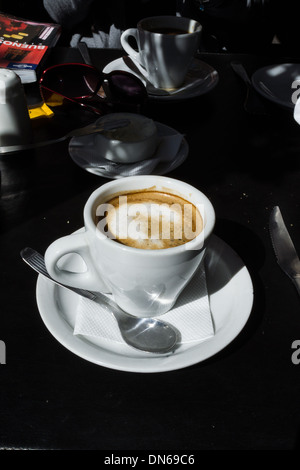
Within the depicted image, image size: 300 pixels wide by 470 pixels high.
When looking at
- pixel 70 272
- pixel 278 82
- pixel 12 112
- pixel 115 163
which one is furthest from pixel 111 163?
pixel 278 82

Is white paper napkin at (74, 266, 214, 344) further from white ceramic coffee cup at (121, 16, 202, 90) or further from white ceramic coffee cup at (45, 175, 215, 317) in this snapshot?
white ceramic coffee cup at (121, 16, 202, 90)

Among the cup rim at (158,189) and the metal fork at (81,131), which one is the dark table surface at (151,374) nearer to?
the metal fork at (81,131)

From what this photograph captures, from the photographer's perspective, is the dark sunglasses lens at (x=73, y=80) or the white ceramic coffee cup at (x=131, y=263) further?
the dark sunglasses lens at (x=73, y=80)

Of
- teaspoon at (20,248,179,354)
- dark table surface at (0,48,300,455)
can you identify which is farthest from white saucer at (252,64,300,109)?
teaspoon at (20,248,179,354)

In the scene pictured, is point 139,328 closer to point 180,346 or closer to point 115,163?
point 180,346

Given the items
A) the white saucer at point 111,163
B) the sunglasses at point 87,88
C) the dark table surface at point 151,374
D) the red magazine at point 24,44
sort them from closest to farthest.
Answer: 1. the dark table surface at point 151,374
2. the white saucer at point 111,163
3. the sunglasses at point 87,88
4. the red magazine at point 24,44

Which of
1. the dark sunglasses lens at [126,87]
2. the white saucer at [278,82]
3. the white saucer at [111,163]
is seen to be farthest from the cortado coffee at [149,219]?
the white saucer at [278,82]

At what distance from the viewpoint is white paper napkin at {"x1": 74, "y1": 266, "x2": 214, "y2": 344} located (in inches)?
21.6

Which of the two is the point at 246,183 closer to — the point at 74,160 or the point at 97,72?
the point at 74,160

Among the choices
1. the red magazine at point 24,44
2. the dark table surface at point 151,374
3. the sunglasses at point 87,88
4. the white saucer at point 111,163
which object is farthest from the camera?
the red magazine at point 24,44

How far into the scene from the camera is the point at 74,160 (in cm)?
94

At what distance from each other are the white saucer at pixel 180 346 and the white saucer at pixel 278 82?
0.70m

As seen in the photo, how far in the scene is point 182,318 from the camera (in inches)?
23.2

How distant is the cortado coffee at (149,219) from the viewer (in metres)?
0.58
